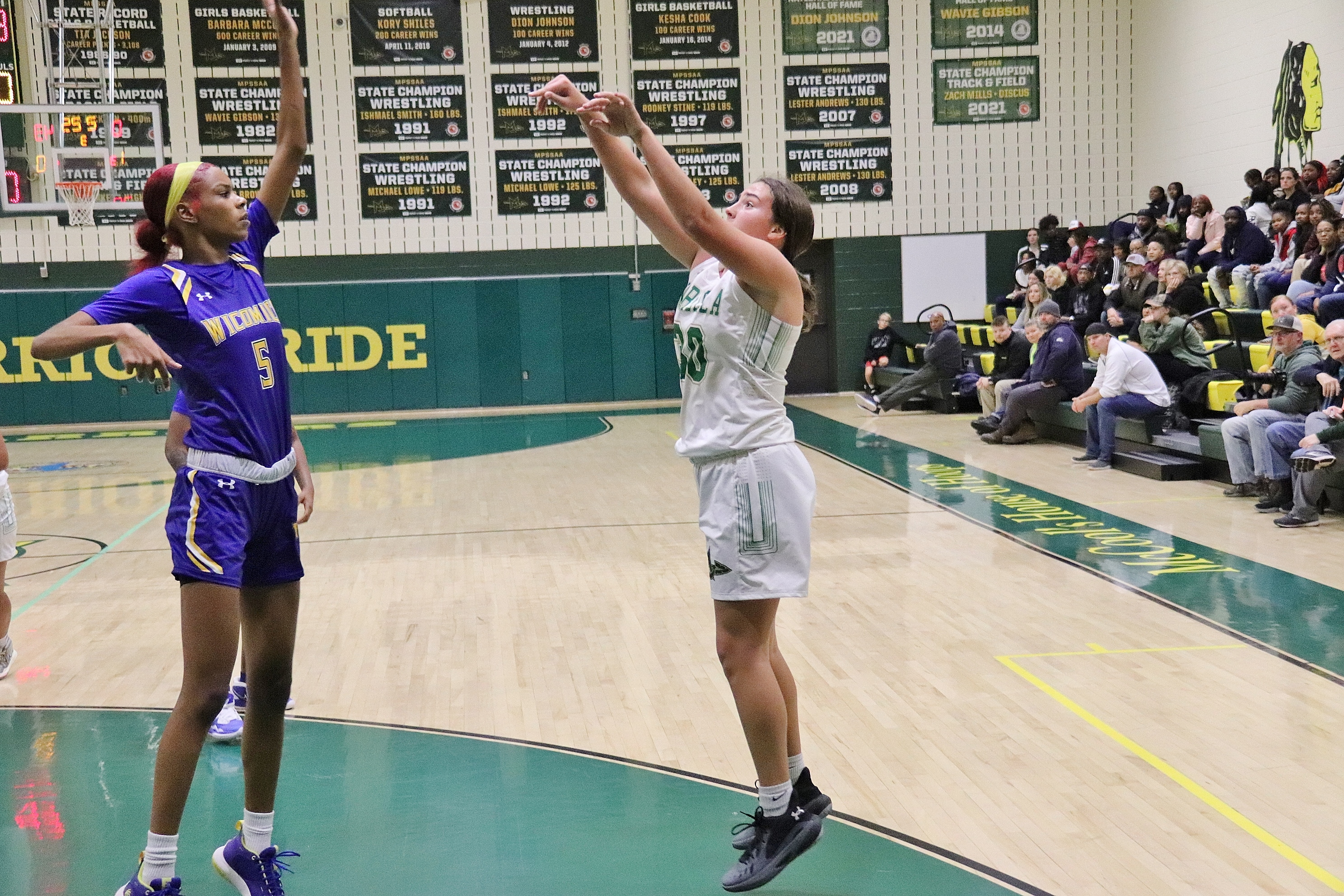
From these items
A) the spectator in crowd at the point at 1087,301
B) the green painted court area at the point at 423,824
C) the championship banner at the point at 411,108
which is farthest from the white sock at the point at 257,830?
the championship banner at the point at 411,108

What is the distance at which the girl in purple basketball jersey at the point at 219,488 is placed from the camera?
3004 millimetres

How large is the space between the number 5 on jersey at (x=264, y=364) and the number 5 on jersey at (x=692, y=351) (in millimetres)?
979

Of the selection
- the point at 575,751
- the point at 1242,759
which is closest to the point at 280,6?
the point at 575,751

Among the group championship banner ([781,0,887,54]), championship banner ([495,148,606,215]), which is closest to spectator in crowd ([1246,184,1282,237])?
championship banner ([781,0,887,54])

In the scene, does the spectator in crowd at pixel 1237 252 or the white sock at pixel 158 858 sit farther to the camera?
the spectator in crowd at pixel 1237 252

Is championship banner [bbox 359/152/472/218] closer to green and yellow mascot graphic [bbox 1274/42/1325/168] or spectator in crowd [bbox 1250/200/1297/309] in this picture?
green and yellow mascot graphic [bbox 1274/42/1325/168]

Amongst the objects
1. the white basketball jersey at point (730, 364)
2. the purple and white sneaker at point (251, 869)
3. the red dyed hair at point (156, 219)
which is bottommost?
the purple and white sneaker at point (251, 869)

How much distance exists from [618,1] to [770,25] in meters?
2.16

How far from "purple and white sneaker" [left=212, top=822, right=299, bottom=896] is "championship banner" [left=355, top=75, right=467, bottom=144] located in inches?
634

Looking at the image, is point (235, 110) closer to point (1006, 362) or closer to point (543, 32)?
point (543, 32)

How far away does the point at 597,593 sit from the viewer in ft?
22.6

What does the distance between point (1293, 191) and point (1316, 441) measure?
241 inches

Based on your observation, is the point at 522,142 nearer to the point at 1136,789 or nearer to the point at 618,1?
the point at 618,1

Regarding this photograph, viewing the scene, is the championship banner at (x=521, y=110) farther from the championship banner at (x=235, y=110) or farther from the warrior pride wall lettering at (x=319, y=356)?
the warrior pride wall lettering at (x=319, y=356)
